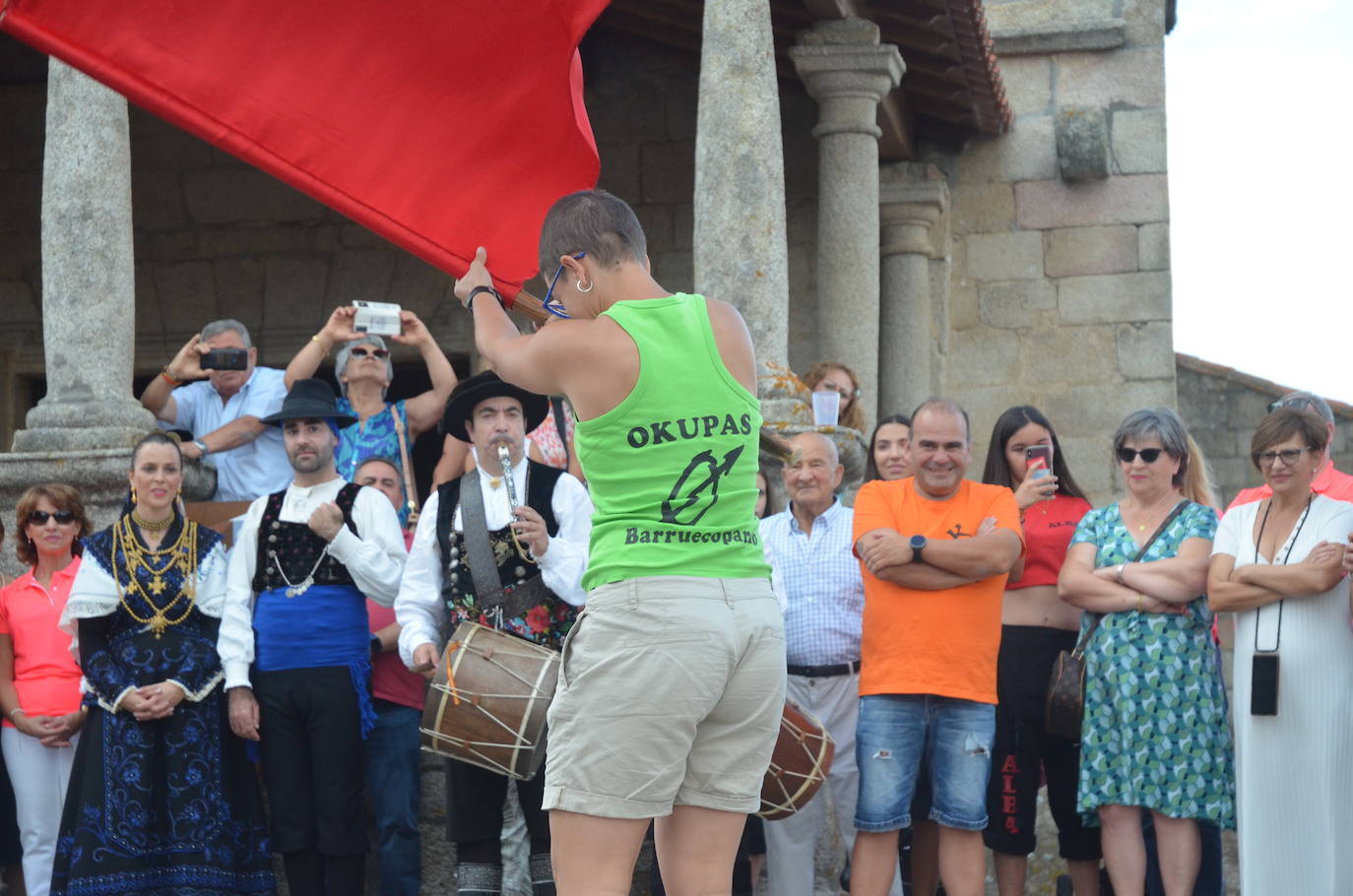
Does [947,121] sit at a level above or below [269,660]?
above

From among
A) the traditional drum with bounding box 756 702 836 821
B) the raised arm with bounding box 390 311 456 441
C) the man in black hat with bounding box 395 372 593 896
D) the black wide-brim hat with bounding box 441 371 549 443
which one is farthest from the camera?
the raised arm with bounding box 390 311 456 441

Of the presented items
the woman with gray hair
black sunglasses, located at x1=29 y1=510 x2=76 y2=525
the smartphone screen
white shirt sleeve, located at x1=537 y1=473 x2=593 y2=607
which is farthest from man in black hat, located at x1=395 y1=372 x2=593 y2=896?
black sunglasses, located at x1=29 y1=510 x2=76 y2=525

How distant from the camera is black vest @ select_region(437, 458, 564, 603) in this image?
5477 mm

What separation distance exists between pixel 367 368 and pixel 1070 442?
618 centimetres

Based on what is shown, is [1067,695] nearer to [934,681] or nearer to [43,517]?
[934,681]

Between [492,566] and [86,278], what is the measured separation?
3.39m

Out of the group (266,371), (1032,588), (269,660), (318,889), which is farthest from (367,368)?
(1032,588)

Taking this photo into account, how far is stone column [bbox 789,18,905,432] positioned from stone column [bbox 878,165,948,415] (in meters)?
1.24

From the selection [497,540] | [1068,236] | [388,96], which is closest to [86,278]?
[497,540]

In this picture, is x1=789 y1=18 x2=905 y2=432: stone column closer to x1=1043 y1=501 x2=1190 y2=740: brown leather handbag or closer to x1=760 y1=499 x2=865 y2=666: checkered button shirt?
x1=760 y1=499 x2=865 y2=666: checkered button shirt

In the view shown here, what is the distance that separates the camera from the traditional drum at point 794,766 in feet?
16.8

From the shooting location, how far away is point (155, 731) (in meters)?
5.91

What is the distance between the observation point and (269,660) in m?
5.92

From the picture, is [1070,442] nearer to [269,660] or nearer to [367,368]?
[367,368]
